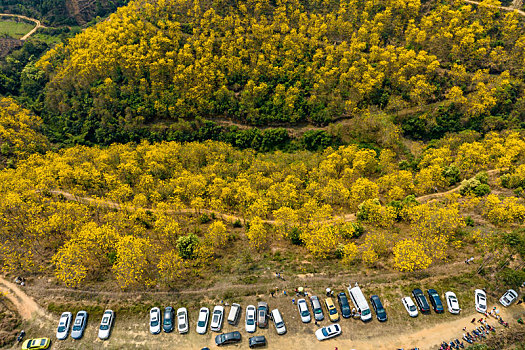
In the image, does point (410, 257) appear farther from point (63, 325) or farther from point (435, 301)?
point (63, 325)

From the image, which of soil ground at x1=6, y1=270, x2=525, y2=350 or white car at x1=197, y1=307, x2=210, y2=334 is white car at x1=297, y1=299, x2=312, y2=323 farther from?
white car at x1=197, y1=307, x2=210, y2=334

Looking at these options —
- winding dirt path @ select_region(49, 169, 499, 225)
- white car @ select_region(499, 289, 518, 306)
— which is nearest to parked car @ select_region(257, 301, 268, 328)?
winding dirt path @ select_region(49, 169, 499, 225)

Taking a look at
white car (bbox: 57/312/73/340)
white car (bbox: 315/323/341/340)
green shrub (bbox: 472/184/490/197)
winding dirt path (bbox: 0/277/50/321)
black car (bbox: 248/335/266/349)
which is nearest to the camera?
black car (bbox: 248/335/266/349)

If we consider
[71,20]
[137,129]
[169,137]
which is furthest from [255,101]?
[71,20]

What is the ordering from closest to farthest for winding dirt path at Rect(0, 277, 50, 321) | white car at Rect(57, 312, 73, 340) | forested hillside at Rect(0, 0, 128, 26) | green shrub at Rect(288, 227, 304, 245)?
white car at Rect(57, 312, 73, 340) → winding dirt path at Rect(0, 277, 50, 321) → green shrub at Rect(288, 227, 304, 245) → forested hillside at Rect(0, 0, 128, 26)

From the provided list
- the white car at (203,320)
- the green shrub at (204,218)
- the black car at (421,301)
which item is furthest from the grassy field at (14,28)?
the black car at (421,301)

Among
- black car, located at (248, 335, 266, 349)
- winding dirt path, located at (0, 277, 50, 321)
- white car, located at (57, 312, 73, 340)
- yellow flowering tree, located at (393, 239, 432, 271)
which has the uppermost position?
yellow flowering tree, located at (393, 239, 432, 271)

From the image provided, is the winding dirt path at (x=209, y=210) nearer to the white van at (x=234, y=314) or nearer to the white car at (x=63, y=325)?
the white van at (x=234, y=314)

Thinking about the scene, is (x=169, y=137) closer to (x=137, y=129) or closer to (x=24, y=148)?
(x=137, y=129)
